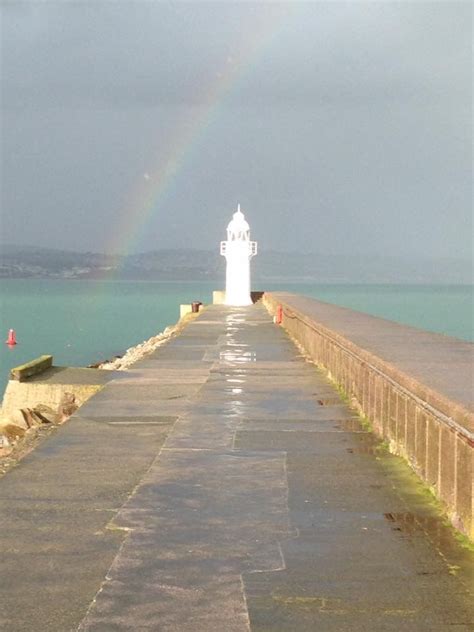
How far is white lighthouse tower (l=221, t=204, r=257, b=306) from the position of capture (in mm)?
53062

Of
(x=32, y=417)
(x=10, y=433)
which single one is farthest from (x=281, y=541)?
(x=10, y=433)

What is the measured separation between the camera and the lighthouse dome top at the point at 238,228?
54375mm

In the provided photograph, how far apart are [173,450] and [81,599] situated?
A: 357 cm

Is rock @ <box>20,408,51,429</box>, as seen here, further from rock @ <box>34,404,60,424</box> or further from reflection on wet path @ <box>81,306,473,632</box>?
reflection on wet path @ <box>81,306,473,632</box>

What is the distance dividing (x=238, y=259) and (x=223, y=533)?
48.2m

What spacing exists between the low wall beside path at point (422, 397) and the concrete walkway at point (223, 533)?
7.4 inches

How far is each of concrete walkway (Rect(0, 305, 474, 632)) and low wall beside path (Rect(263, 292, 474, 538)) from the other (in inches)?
7.4

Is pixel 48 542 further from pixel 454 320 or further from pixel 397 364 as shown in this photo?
pixel 454 320

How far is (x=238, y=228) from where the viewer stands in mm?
54531

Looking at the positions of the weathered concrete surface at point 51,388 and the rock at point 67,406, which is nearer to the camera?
the rock at point 67,406

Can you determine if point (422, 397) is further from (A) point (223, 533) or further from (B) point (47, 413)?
(B) point (47, 413)

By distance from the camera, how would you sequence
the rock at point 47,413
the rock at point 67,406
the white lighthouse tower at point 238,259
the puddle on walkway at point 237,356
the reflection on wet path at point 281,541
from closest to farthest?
1. the reflection on wet path at point 281,541
2. the rock at point 67,406
3. the rock at point 47,413
4. the puddle on walkway at point 237,356
5. the white lighthouse tower at point 238,259

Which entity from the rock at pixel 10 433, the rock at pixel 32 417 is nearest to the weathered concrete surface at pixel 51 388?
the rock at pixel 10 433

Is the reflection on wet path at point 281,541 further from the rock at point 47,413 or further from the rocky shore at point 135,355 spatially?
the rocky shore at point 135,355
